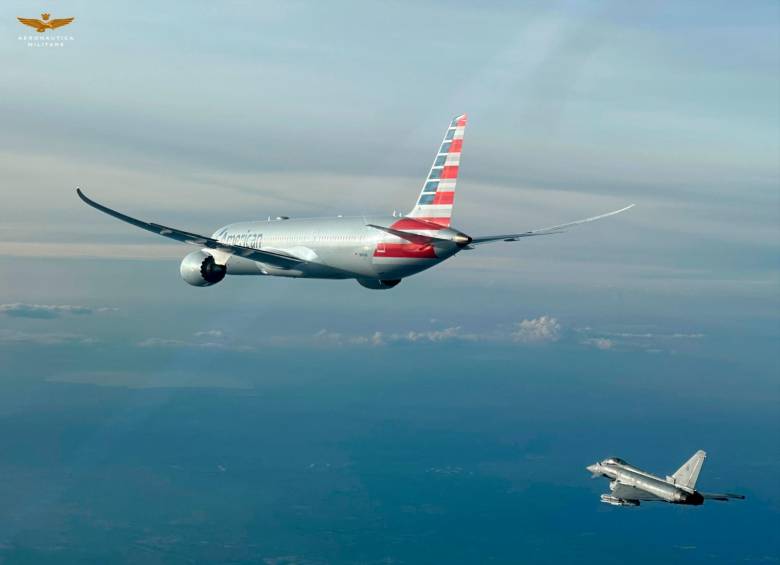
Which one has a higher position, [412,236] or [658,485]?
[412,236]

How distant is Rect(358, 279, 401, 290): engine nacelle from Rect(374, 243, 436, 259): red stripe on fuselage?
18.2 ft

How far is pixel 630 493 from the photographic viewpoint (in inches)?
3297

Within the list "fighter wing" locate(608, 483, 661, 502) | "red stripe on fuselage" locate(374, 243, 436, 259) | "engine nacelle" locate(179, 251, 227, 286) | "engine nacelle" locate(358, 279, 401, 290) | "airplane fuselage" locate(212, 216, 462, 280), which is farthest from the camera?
"engine nacelle" locate(179, 251, 227, 286)

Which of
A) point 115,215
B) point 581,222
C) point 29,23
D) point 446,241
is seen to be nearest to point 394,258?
point 446,241

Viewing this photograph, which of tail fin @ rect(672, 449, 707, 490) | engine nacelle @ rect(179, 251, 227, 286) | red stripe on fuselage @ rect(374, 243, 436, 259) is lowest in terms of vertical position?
tail fin @ rect(672, 449, 707, 490)

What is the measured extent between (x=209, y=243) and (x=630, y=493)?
4691 centimetres

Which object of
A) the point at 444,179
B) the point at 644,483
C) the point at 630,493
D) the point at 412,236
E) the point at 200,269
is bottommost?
the point at 630,493

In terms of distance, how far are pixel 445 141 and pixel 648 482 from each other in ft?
124

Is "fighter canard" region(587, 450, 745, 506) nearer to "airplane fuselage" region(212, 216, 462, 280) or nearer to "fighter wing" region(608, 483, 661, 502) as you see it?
"fighter wing" region(608, 483, 661, 502)

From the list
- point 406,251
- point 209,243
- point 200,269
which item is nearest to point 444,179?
point 406,251

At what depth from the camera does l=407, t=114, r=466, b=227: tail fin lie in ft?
251

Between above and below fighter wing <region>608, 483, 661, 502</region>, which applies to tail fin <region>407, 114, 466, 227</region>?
above

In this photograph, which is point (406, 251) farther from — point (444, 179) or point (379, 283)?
point (379, 283)

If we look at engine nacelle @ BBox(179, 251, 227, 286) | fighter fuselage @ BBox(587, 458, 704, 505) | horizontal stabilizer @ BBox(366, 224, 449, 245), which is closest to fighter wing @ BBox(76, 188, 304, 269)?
engine nacelle @ BBox(179, 251, 227, 286)
